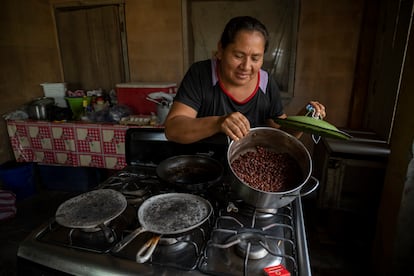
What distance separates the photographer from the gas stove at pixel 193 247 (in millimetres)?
727

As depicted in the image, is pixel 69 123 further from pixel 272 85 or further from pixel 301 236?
pixel 301 236

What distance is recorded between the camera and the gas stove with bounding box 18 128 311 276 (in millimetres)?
727

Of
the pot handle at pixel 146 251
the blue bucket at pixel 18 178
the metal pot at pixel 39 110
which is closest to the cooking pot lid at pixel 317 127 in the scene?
the pot handle at pixel 146 251

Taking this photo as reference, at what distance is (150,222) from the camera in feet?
2.64

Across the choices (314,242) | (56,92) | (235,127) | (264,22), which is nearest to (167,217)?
(235,127)

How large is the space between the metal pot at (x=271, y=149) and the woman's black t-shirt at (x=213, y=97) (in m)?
0.29

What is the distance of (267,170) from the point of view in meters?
0.99

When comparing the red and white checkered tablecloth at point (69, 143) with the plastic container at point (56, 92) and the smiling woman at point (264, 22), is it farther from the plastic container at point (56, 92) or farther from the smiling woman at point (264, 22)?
the smiling woman at point (264, 22)

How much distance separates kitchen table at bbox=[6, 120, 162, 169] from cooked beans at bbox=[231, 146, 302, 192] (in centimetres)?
191

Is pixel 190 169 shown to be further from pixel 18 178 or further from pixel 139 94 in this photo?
pixel 18 178

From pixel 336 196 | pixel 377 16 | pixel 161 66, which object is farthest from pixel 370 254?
pixel 161 66

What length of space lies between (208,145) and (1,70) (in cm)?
275

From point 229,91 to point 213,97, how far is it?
0.27ft

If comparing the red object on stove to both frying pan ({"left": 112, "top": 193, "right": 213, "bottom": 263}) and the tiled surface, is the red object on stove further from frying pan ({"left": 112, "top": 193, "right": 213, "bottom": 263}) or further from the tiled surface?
the tiled surface
